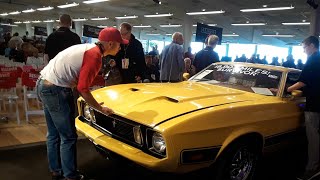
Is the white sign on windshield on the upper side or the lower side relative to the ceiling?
lower

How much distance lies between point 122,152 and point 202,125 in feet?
2.55

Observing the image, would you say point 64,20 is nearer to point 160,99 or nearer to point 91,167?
point 91,167

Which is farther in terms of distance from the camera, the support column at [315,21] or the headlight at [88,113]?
the support column at [315,21]

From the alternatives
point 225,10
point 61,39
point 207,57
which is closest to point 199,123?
point 61,39

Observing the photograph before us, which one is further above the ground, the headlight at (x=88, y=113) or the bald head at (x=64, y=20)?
the bald head at (x=64, y=20)

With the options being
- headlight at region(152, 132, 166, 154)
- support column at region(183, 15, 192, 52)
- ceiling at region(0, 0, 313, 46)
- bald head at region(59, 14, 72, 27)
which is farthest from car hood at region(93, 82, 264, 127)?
support column at region(183, 15, 192, 52)

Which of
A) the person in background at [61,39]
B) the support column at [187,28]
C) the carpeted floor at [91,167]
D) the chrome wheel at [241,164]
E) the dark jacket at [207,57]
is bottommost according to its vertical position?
the carpeted floor at [91,167]

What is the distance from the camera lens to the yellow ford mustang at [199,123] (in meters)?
2.92

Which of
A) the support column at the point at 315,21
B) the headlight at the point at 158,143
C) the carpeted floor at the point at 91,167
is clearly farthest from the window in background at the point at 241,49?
the headlight at the point at 158,143

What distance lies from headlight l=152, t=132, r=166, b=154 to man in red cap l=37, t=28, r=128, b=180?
1.84 feet

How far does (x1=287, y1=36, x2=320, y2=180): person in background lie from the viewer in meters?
4.12

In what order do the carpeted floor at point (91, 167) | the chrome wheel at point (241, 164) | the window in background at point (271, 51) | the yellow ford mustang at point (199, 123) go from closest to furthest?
the yellow ford mustang at point (199, 123) → the chrome wheel at point (241, 164) → the carpeted floor at point (91, 167) → the window in background at point (271, 51)

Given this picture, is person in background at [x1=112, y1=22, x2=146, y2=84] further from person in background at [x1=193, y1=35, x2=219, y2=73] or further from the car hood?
person in background at [x1=193, y1=35, x2=219, y2=73]

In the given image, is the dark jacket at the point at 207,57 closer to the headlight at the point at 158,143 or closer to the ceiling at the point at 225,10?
the headlight at the point at 158,143
